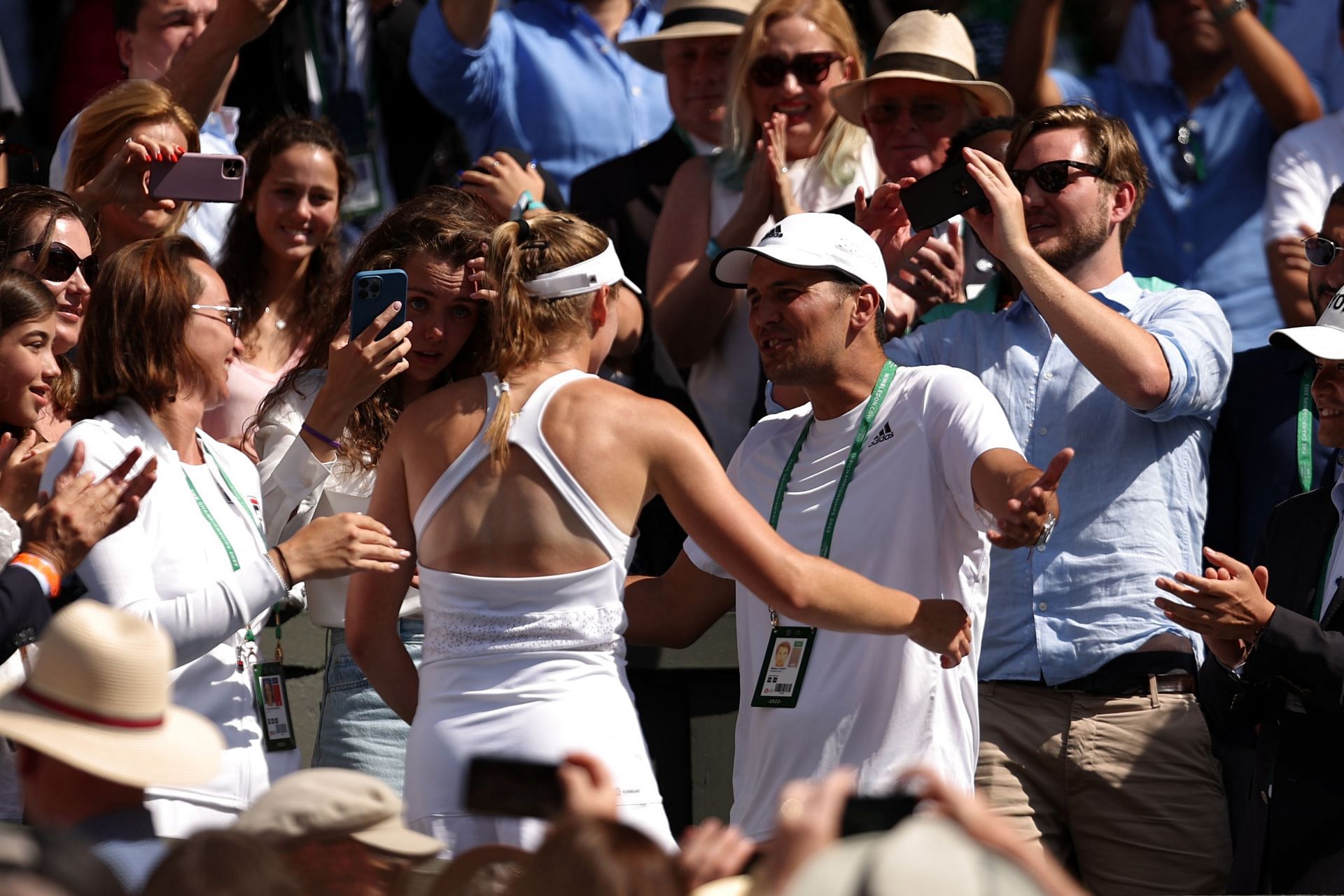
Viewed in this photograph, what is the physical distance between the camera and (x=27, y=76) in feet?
22.7

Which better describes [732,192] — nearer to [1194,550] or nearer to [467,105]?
[467,105]

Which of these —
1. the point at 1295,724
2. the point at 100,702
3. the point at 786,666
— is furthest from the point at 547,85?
the point at 100,702

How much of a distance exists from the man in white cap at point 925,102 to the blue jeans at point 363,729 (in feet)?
7.28

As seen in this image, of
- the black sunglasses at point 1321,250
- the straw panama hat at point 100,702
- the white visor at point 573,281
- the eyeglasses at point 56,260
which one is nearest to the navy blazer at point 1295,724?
the black sunglasses at point 1321,250

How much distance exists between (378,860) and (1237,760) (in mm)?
2876

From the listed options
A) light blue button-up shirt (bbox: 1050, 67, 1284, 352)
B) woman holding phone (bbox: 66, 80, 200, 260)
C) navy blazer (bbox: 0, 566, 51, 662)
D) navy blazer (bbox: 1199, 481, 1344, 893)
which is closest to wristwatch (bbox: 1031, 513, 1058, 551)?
navy blazer (bbox: 1199, 481, 1344, 893)

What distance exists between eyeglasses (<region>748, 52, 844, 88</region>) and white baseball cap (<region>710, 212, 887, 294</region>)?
1485 mm

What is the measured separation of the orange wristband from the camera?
11.2 feet

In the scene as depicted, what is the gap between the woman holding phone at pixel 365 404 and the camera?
431 cm

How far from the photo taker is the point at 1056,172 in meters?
4.98

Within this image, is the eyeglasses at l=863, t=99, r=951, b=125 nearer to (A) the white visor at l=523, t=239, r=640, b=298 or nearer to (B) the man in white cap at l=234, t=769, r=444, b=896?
(A) the white visor at l=523, t=239, r=640, b=298

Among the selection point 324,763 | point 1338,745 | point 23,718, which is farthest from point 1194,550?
point 23,718

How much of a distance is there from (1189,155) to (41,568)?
4.92 meters

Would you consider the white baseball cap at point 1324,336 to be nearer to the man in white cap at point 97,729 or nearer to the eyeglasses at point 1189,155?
the eyeglasses at point 1189,155
